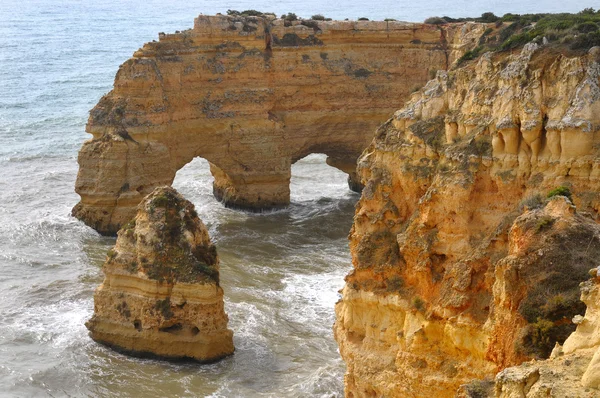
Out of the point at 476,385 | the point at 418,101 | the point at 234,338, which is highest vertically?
the point at 418,101

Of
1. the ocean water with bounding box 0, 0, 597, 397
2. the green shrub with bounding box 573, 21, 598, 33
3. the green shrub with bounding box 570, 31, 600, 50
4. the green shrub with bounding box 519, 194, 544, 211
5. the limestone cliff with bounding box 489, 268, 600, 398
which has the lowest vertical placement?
the ocean water with bounding box 0, 0, 597, 397

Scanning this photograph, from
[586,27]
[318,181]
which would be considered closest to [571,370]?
[586,27]

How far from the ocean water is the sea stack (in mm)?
440

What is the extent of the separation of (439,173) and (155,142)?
20962 millimetres

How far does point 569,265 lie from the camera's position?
39.1 ft

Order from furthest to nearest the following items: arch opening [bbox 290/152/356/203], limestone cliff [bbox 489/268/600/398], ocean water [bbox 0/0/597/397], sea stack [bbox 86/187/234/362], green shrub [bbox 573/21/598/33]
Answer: arch opening [bbox 290/152/356/203] < sea stack [bbox 86/187/234/362] < ocean water [bbox 0/0/597/397] < green shrub [bbox 573/21/598/33] < limestone cliff [bbox 489/268/600/398]

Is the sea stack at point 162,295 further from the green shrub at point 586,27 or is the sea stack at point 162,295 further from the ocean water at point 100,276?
the green shrub at point 586,27

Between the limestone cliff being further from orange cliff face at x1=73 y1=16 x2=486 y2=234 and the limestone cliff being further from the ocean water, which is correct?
orange cliff face at x1=73 y1=16 x2=486 y2=234

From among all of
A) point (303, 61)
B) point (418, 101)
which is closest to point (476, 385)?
point (418, 101)

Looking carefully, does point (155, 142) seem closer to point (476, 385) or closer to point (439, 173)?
point (439, 173)

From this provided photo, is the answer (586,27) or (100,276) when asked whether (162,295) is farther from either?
(586,27)

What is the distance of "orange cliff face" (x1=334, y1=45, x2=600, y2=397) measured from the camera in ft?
39.7

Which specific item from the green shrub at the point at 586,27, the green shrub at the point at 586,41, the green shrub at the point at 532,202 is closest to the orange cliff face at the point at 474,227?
the green shrub at the point at 532,202

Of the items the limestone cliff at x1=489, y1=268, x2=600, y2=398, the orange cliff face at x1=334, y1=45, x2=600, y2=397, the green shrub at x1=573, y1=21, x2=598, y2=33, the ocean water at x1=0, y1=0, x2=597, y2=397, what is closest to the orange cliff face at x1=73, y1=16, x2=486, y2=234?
the ocean water at x1=0, y1=0, x2=597, y2=397
